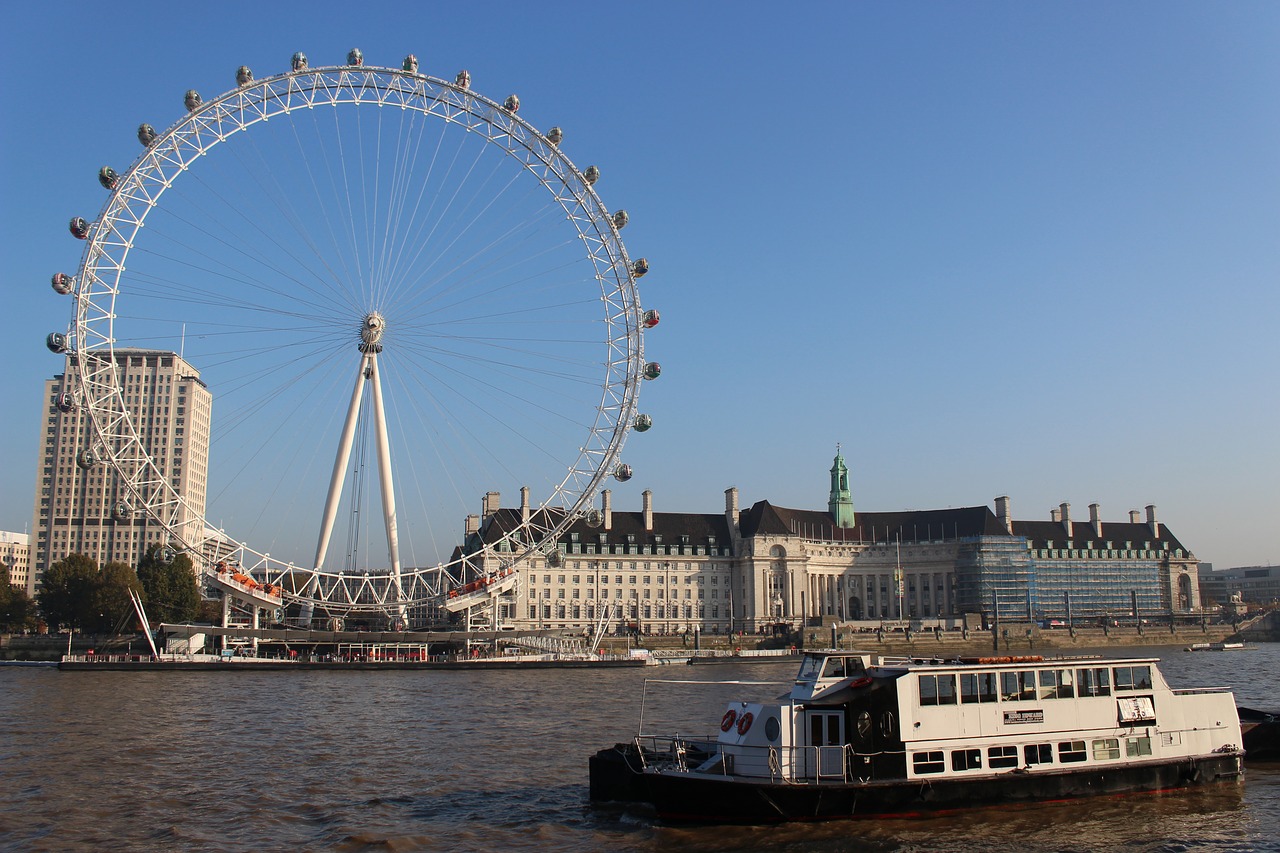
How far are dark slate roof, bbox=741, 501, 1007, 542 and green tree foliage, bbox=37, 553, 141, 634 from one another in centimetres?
8179

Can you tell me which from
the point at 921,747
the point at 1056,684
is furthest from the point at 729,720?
the point at 1056,684

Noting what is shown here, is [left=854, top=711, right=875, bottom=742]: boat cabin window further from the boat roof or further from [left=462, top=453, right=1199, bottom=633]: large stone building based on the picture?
[left=462, top=453, right=1199, bottom=633]: large stone building

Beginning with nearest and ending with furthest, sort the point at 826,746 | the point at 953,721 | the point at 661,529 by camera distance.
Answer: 1. the point at 826,746
2. the point at 953,721
3. the point at 661,529

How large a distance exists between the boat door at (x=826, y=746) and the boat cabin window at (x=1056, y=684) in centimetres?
650

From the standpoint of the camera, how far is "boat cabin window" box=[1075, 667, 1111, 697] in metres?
33.0

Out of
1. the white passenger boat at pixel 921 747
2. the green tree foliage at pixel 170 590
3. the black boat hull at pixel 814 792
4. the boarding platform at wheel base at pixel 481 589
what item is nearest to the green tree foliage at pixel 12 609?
the green tree foliage at pixel 170 590

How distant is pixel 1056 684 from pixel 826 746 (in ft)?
24.8

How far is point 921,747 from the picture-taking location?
99.9ft

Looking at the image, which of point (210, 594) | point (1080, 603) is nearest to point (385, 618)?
point (210, 594)

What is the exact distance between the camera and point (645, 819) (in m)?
30.5

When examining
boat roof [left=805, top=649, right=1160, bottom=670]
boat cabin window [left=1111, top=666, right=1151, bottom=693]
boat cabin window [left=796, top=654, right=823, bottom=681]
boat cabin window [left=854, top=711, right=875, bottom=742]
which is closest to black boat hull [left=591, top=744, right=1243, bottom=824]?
boat cabin window [left=854, top=711, right=875, bottom=742]

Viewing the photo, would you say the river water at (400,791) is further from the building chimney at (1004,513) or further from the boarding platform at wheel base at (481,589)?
the building chimney at (1004,513)

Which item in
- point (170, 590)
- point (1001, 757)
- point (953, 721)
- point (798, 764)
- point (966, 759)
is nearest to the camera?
point (798, 764)

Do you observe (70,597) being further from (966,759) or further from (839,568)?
(966,759)
